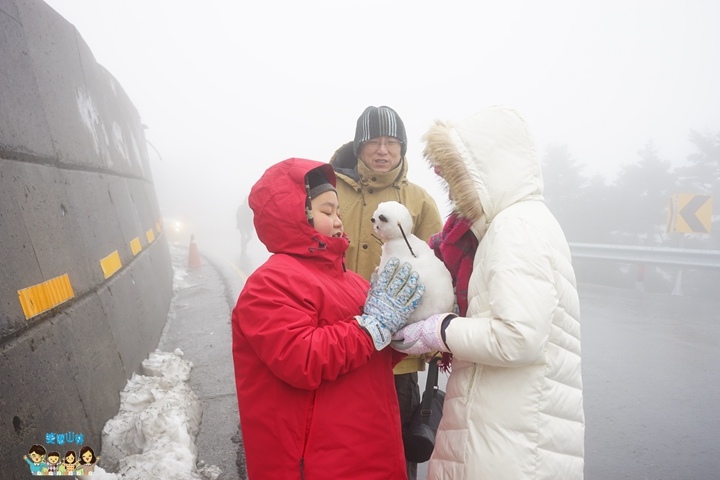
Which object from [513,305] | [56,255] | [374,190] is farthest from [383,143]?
[56,255]

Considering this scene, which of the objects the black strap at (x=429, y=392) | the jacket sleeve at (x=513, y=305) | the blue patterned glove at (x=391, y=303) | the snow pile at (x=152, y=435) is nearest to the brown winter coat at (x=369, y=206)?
the black strap at (x=429, y=392)

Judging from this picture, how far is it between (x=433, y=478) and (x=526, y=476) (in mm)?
404

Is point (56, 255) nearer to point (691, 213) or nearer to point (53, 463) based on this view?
point (53, 463)

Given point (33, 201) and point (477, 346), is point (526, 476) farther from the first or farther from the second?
point (33, 201)

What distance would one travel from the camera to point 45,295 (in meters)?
2.52

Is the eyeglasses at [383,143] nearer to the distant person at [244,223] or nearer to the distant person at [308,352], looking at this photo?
the distant person at [308,352]

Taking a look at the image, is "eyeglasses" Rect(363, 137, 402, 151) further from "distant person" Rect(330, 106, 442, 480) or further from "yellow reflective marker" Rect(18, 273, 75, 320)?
"yellow reflective marker" Rect(18, 273, 75, 320)

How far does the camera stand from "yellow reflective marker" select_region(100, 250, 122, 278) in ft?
12.1

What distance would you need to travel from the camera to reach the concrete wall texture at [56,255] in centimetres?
217

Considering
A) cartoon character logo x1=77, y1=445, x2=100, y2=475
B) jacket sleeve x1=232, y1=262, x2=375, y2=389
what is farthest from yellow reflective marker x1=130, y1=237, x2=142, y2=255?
jacket sleeve x1=232, y1=262, x2=375, y2=389

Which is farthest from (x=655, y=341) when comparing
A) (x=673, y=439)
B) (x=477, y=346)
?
(x=477, y=346)

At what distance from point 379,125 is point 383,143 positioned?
0.12 metres

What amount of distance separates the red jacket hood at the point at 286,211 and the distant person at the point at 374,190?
41.7 inches

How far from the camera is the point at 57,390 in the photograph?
2391mm
